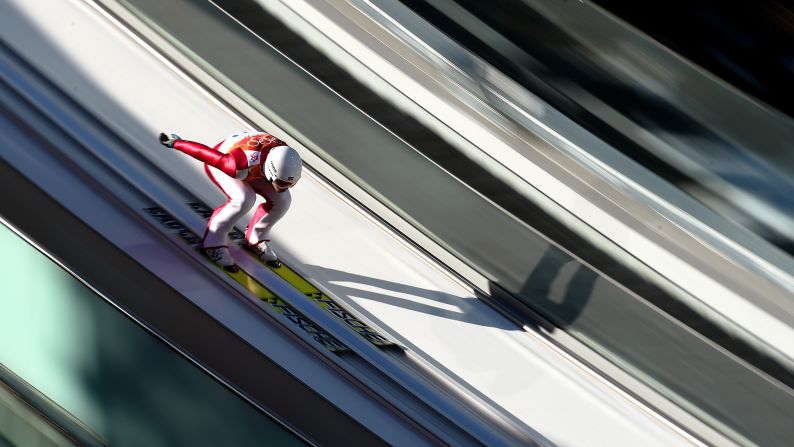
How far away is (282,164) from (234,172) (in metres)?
0.16

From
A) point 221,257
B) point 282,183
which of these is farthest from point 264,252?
point 282,183

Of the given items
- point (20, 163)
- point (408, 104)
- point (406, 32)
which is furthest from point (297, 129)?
point (20, 163)

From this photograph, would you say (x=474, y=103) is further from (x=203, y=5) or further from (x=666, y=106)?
(x=203, y=5)

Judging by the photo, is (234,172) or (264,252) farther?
(264,252)

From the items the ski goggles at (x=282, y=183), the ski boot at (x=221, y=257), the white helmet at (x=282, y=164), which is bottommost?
the ski boot at (x=221, y=257)

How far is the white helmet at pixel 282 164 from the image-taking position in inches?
119

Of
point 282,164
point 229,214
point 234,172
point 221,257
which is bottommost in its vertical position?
point 221,257

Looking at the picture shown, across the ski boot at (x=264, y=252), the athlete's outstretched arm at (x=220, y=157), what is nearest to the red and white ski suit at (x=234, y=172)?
the athlete's outstretched arm at (x=220, y=157)

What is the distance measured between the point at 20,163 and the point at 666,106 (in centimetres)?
306

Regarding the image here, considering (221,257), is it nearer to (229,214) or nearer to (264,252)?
(229,214)

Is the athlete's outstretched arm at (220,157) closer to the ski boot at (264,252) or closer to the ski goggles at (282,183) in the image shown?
the ski goggles at (282,183)

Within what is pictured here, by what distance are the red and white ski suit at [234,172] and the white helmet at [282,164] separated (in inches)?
2.1

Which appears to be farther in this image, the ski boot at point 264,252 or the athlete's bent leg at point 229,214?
the ski boot at point 264,252

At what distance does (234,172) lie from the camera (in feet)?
10.0
